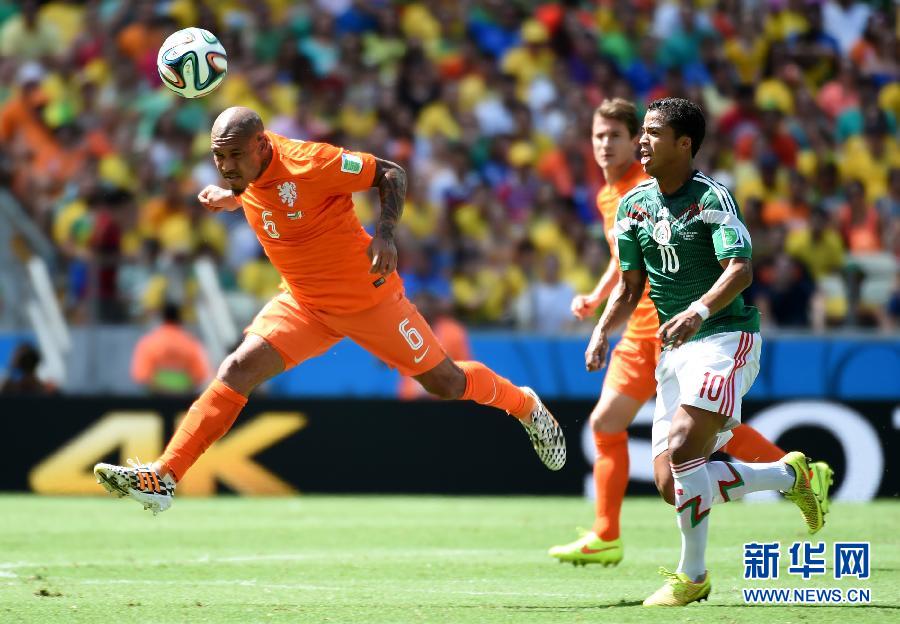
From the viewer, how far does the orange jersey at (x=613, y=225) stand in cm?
877

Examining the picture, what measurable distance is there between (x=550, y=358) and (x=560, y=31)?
6783 millimetres

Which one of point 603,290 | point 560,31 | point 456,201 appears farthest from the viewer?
point 560,31

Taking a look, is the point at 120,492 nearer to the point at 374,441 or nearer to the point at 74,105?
the point at 374,441

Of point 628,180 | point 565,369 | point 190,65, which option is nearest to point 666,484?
point 628,180

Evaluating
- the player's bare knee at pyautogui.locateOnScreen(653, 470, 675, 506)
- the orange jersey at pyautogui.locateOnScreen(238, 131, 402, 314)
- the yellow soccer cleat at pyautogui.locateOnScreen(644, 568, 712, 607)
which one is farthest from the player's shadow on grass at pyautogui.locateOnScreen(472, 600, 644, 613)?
the orange jersey at pyautogui.locateOnScreen(238, 131, 402, 314)

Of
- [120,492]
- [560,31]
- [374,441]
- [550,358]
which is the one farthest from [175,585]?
[560,31]

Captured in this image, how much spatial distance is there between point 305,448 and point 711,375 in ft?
25.5

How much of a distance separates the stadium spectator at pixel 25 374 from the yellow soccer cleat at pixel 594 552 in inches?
295

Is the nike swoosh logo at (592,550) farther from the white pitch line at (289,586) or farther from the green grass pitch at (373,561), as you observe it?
the white pitch line at (289,586)

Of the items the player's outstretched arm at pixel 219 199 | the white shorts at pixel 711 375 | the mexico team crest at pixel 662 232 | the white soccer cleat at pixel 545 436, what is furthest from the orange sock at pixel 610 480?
the player's outstretched arm at pixel 219 199

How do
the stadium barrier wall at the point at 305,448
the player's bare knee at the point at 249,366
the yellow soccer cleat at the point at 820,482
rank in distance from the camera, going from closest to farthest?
1. the yellow soccer cleat at the point at 820,482
2. the player's bare knee at the point at 249,366
3. the stadium barrier wall at the point at 305,448

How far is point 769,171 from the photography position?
18.3 m

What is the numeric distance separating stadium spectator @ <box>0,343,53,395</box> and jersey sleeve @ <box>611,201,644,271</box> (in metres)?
8.70

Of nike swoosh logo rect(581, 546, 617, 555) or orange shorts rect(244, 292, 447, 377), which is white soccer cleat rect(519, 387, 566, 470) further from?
orange shorts rect(244, 292, 447, 377)
